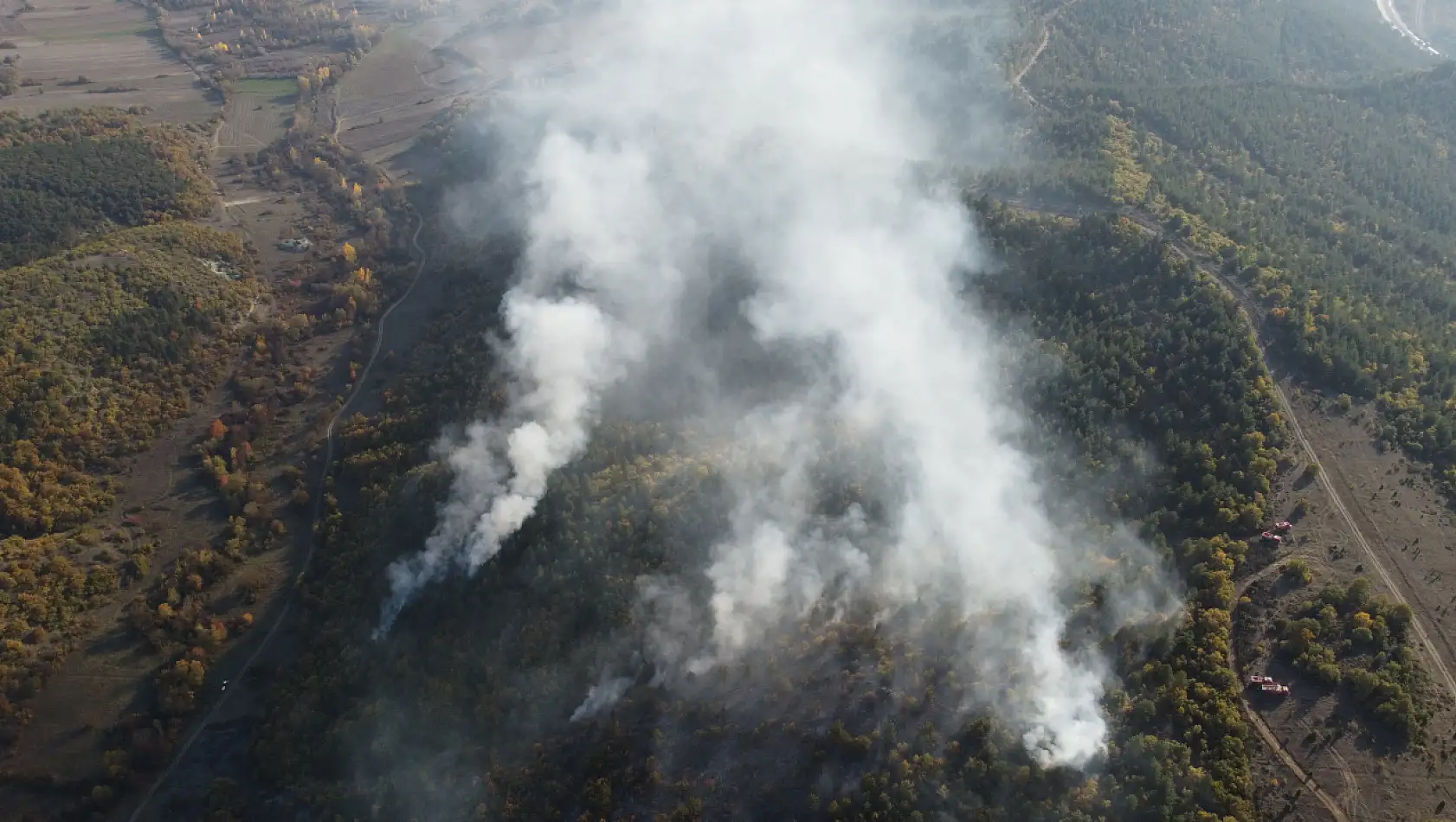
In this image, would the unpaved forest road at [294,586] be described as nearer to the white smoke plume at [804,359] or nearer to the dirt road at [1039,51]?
the white smoke plume at [804,359]

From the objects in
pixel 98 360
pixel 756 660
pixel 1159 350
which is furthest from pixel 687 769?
pixel 98 360

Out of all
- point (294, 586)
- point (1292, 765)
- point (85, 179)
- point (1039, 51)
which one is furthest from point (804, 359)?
point (85, 179)

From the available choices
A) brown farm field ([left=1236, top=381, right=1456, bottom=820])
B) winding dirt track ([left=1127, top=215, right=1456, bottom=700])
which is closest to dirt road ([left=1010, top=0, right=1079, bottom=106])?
winding dirt track ([left=1127, top=215, right=1456, bottom=700])

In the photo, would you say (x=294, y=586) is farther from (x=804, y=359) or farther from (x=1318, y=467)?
(x=1318, y=467)

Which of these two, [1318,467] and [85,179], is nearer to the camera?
[1318,467]

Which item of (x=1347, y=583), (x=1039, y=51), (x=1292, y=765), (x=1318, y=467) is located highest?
(x=1039, y=51)
